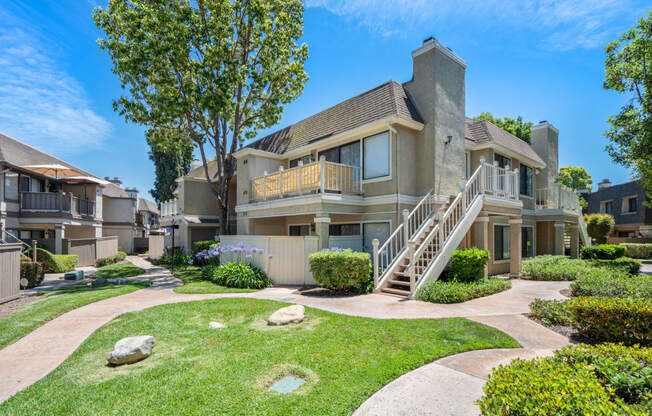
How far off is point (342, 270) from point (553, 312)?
515 cm

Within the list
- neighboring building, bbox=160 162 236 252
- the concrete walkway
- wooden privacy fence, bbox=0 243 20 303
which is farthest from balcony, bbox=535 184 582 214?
wooden privacy fence, bbox=0 243 20 303

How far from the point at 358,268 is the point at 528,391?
22.5 feet

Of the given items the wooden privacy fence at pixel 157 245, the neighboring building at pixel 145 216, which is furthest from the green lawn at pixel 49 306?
the neighboring building at pixel 145 216

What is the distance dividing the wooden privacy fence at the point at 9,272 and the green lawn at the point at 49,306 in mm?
791

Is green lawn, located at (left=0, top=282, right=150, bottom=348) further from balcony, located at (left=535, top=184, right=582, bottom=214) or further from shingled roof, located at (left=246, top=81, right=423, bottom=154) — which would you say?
balcony, located at (left=535, top=184, right=582, bottom=214)

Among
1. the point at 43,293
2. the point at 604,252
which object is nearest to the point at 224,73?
the point at 43,293

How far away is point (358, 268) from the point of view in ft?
31.1

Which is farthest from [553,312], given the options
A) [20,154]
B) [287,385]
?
[20,154]

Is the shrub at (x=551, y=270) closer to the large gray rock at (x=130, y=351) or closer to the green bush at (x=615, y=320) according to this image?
the green bush at (x=615, y=320)

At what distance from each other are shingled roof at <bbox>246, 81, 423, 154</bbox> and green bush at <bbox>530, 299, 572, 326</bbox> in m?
7.31

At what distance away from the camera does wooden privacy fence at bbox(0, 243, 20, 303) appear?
30.9 ft

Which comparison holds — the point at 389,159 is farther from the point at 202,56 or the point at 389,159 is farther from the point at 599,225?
the point at 599,225

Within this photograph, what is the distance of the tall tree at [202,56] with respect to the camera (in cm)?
1423

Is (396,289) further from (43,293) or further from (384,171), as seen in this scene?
(43,293)
